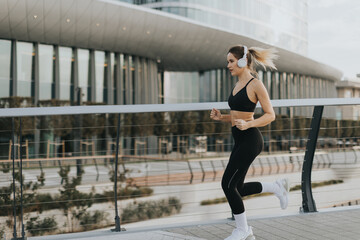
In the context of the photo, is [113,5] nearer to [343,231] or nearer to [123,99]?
[123,99]

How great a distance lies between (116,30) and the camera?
93.8 ft

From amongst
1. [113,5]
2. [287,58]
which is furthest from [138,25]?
[287,58]

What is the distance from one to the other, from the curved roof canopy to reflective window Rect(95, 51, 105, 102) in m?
0.75

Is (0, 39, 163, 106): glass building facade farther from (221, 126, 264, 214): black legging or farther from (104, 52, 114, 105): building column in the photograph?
(221, 126, 264, 214): black legging

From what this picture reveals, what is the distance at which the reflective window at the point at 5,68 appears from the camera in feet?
85.8

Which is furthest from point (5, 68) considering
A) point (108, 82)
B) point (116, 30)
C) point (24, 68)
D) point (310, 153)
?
point (310, 153)

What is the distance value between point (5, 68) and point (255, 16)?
29.7 m

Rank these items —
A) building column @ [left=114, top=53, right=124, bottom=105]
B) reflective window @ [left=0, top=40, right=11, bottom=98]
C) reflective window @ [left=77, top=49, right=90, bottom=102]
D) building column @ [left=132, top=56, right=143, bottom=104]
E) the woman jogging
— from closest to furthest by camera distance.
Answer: the woman jogging → reflective window @ [left=0, top=40, right=11, bottom=98] → reflective window @ [left=77, top=49, right=90, bottom=102] → building column @ [left=114, top=53, right=124, bottom=105] → building column @ [left=132, top=56, right=143, bottom=104]

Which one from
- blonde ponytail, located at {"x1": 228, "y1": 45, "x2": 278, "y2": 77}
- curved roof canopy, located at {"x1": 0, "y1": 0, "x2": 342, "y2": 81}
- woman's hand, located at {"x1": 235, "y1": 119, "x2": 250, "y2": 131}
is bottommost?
woman's hand, located at {"x1": 235, "y1": 119, "x2": 250, "y2": 131}

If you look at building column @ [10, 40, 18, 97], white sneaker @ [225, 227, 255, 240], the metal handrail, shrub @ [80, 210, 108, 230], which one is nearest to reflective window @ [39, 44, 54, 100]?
building column @ [10, 40, 18, 97]

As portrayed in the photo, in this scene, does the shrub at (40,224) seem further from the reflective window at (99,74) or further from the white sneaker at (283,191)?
the reflective window at (99,74)

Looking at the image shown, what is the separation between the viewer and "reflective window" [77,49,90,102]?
1177 inches

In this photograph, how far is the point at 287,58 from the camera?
42000 mm

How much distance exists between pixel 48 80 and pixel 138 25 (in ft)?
22.9
